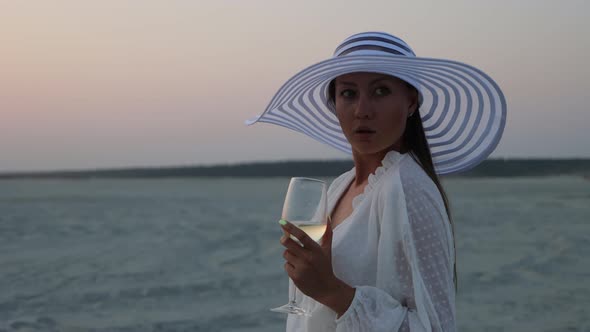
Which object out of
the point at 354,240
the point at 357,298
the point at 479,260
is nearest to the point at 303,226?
the point at 354,240

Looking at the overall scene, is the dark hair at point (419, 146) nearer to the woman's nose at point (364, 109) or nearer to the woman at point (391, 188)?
the woman at point (391, 188)

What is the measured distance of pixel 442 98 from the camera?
2340 mm

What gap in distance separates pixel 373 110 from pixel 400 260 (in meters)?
0.43

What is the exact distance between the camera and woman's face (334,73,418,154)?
2.06 metres

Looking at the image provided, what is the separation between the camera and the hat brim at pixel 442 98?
205cm

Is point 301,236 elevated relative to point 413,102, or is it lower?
lower

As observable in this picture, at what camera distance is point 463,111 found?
236 centimetres

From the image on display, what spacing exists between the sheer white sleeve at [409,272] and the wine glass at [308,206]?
0.62ft

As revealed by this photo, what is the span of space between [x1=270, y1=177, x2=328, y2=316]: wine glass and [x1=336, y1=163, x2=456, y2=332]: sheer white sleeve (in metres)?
0.19

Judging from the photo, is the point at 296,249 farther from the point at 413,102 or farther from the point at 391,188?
the point at 413,102

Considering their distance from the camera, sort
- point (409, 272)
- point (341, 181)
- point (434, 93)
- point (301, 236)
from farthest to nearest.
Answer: point (341, 181), point (434, 93), point (409, 272), point (301, 236)

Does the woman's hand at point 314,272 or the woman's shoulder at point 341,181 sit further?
the woman's shoulder at point 341,181

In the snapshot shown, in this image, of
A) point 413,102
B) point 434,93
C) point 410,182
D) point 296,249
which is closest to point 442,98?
point 434,93

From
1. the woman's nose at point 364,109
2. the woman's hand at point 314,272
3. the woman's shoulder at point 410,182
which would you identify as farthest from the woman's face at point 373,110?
the woman's hand at point 314,272
